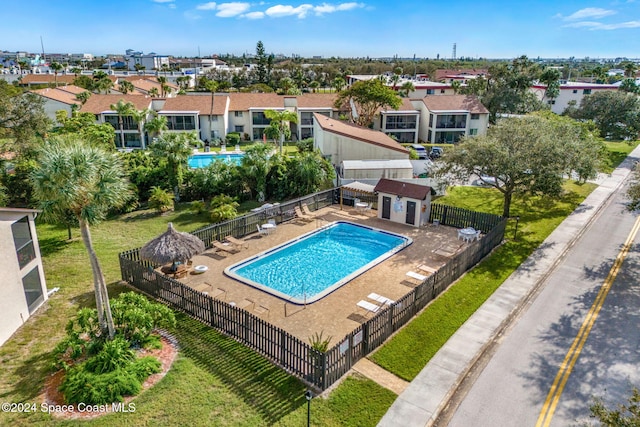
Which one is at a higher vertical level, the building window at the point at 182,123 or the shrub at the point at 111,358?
the building window at the point at 182,123

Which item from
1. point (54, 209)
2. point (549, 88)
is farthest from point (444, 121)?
point (54, 209)

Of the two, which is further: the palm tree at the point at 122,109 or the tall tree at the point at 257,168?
the palm tree at the point at 122,109

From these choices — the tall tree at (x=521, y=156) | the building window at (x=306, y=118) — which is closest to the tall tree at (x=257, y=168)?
the tall tree at (x=521, y=156)

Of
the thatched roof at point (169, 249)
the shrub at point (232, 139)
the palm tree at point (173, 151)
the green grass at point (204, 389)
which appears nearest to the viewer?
the green grass at point (204, 389)

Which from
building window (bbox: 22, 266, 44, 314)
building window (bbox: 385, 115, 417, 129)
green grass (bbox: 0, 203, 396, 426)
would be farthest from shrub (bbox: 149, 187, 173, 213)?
building window (bbox: 385, 115, 417, 129)

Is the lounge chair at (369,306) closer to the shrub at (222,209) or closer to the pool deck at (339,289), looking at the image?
the pool deck at (339,289)

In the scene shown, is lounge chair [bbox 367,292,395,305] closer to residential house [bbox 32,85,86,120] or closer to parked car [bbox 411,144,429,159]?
parked car [bbox 411,144,429,159]

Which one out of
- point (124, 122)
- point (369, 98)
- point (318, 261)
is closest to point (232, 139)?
point (124, 122)
